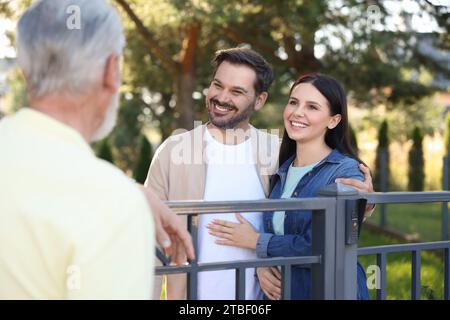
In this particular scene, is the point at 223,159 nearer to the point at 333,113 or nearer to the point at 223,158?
the point at 223,158

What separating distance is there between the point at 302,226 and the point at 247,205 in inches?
20.9

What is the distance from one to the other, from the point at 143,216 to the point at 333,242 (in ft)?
4.14

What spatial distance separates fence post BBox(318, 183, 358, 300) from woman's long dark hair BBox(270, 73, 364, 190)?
453 mm

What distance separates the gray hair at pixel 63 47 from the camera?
126cm

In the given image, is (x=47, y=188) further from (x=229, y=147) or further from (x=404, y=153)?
(x=404, y=153)

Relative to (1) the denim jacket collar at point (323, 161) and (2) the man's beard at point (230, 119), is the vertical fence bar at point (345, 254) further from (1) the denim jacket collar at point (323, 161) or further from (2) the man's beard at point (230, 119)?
(2) the man's beard at point (230, 119)

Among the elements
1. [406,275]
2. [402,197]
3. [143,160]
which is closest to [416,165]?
[143,160]

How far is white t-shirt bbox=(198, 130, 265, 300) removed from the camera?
277 cm

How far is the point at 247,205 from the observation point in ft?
7.01

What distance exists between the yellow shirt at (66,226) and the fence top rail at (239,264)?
0.84m

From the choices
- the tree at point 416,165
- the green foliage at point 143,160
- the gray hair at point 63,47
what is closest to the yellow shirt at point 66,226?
the gray hair at point 63,47

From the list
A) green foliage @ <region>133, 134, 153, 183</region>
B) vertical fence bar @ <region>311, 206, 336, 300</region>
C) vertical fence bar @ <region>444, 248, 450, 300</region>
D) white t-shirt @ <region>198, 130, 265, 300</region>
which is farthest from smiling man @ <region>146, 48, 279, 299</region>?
green foliage @ <region>133, 134, 153, 183</region>

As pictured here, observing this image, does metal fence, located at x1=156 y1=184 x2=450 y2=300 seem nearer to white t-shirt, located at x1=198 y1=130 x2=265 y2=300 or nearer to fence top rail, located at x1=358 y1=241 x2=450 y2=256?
fence top rail, located at x1=358 y1=241 x2=450 y2=256
